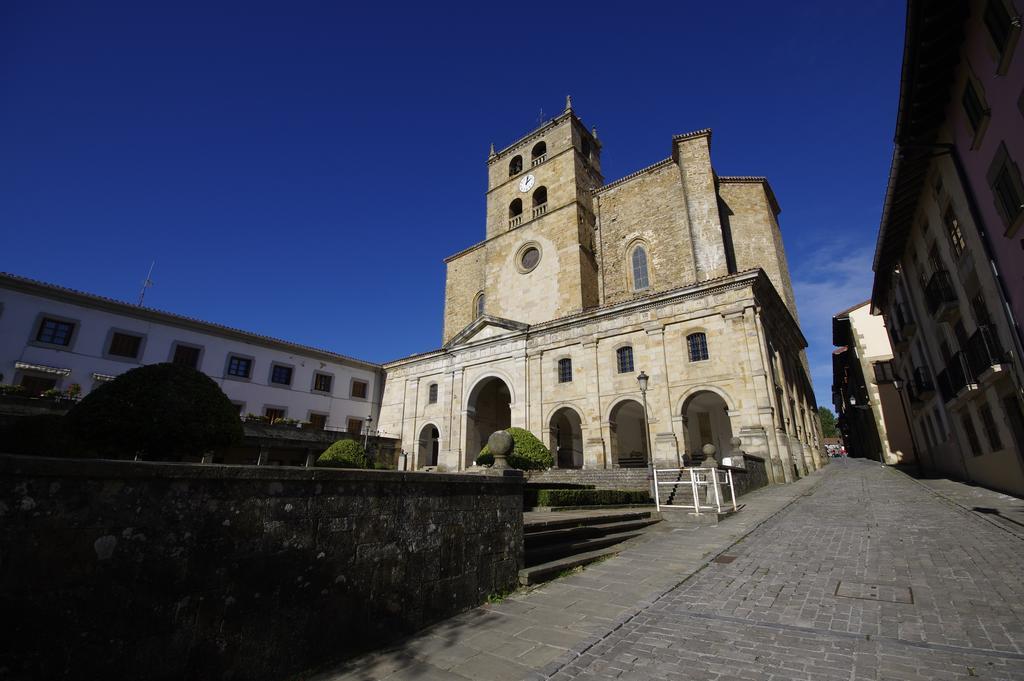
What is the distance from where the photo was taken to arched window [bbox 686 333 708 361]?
19.8 m

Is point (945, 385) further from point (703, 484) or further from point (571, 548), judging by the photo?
point (571, 548)

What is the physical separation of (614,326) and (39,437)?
20298 mm

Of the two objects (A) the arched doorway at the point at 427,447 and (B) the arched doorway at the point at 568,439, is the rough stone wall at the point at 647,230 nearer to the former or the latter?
(B) the arched doorway at the point at 568,439

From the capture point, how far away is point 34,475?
2.37 meters

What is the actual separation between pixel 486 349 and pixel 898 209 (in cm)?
1937

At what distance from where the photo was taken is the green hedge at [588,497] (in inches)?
430

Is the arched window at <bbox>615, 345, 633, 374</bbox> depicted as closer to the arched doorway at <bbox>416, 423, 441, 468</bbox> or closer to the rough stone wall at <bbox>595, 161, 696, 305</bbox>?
the rough stone wall at <bbox>595, 161, 696, 305</bbox>

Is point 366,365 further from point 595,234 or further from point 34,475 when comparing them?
point 34,475

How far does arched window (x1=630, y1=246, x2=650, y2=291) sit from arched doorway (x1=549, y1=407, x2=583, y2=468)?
8.75 m

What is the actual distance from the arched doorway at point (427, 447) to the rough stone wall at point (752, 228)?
74.0 feet

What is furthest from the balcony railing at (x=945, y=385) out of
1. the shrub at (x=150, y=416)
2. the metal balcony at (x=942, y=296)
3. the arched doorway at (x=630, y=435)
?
the shrub at (x=150, y=416)

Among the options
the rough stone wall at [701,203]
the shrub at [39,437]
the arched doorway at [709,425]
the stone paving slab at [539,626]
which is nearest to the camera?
the stone paving slab at [539,626]

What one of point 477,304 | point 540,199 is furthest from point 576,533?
point 477,304

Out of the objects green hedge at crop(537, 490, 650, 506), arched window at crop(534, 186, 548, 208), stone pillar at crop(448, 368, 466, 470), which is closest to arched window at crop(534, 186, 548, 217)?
arched window at crop(534, 186, 548, 208)
